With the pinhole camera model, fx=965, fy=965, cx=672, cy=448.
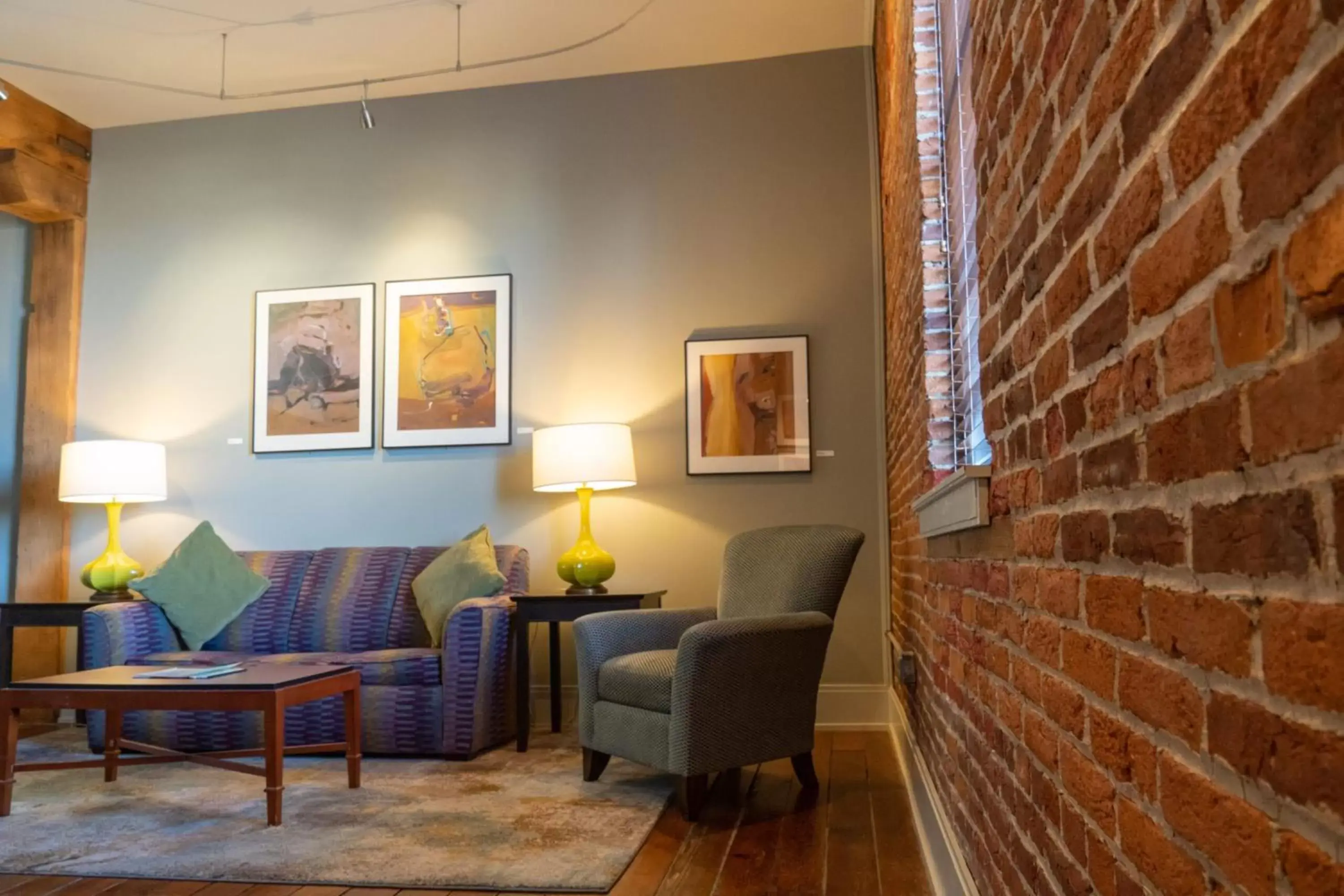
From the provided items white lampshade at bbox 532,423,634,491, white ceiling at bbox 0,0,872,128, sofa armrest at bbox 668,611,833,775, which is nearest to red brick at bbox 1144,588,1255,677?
sofa armrest at bbox 668,611,833,775

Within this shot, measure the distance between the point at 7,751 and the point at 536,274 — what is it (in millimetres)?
2858

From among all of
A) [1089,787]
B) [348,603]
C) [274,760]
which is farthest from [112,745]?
[1089,787]

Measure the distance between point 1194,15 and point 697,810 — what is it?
2579mm

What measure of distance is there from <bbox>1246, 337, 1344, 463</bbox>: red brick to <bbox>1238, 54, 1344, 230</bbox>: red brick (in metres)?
0.09

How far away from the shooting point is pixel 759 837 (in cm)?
263

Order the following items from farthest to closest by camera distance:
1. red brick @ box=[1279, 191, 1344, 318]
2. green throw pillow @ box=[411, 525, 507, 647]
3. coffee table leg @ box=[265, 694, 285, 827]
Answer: green throw pillow @ box=[411, 525, 507, 647]
coffee table leg @ box=[265, 694, 285, 827]
red brick @ box=[1279, 191, 1344, 318]

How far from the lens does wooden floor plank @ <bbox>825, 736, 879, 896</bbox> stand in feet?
7.45

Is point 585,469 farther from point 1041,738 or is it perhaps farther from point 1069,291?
point 1069,291

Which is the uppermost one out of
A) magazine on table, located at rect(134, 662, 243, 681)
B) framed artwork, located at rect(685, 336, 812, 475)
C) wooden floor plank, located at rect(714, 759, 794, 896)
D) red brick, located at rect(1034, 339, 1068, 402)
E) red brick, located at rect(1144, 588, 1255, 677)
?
framed artwork, located at rect(685, 336, 812, 475)

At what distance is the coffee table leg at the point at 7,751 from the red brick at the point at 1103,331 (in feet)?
10.5

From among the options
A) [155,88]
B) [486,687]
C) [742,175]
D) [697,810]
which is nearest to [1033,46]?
[697,810]

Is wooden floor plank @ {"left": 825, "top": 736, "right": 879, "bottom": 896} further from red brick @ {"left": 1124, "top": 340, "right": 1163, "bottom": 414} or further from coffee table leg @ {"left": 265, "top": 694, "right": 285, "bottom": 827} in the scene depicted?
red brick @ {"left": 1124, "top": 340, "right": 1163, "bottom": 414}

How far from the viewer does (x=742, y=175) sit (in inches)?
181

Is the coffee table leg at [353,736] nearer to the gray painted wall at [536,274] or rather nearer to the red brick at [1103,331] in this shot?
the gray painted wall at [536,274]
